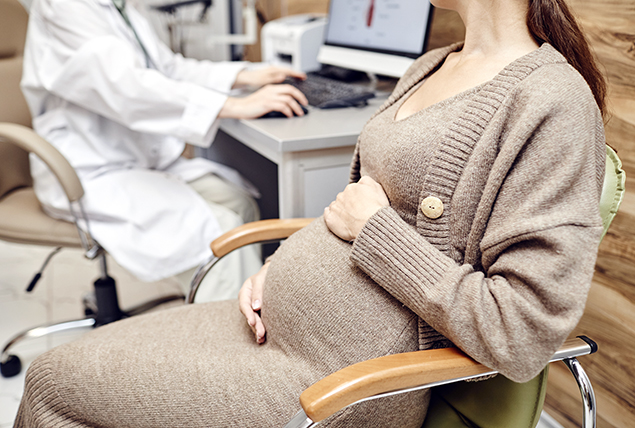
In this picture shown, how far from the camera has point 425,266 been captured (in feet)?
2.27

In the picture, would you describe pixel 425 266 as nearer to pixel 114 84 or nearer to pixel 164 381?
pixel 164 381

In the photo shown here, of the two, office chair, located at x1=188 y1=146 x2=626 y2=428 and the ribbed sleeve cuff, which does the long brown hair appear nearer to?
office chair, located at x1=188 y1=146 x2=626 y2=428

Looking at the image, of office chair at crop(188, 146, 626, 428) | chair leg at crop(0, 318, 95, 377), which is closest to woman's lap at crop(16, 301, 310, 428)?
office chair at crop(188, 146, 626, 428)

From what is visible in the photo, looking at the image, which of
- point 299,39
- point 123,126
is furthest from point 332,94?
point 123,126

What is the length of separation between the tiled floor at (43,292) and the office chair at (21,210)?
0.11 meters

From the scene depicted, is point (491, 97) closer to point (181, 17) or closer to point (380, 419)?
point (380, 419)

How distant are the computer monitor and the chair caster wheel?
4.77 feet

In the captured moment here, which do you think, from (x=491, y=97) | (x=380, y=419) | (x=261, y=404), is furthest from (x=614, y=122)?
(x=261, y=404)

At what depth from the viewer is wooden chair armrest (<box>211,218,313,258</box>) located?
1074mm

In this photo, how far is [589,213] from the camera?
62cm

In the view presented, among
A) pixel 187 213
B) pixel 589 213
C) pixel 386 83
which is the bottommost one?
pixel 187 213

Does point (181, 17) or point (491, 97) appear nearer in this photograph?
point (491, 97)

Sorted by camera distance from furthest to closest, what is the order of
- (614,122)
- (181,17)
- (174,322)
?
1. (181,17)
2. (614,122)
3. (174,322)

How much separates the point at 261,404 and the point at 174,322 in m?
0.29
